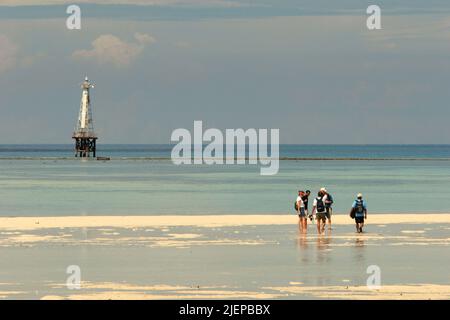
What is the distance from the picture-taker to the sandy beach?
988 inches

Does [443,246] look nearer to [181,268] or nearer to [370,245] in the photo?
[370,245]

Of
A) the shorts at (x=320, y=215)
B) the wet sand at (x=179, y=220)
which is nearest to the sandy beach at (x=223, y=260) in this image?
the wet sand at (x=179, y=220)

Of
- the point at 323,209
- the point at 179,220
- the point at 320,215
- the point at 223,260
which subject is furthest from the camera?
the point at 179,220

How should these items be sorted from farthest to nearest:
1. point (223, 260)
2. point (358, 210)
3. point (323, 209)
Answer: point (358, 210), point (323, 209), point (223, 260)

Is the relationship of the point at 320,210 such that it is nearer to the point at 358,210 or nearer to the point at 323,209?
the point at 323,209

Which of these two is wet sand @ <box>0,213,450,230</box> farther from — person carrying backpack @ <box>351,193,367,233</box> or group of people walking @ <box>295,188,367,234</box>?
person carrying backpack @ <box>351,193,367,233</box>

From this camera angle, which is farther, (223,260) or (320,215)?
(320,215)

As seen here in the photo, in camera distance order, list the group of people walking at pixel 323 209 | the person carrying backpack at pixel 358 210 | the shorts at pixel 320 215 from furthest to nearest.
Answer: the person carrying backpack at pixel 358 210, the group of people walking at pixel 323 209, the shorts at pixel 320 215

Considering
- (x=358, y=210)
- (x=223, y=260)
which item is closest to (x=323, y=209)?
(x=358, y=210)

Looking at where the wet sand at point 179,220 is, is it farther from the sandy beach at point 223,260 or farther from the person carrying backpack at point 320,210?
the person carrying backpack at point 320,210

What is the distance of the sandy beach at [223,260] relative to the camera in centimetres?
→ 2509

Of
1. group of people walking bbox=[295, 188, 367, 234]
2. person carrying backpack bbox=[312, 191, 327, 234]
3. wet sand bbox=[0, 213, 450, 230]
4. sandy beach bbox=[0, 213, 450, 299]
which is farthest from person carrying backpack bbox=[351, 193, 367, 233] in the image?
wet sand bbox=[0, 213, 450, 230]

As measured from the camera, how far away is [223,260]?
31.1 metres

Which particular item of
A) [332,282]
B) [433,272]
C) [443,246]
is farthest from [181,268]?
[443,246]
